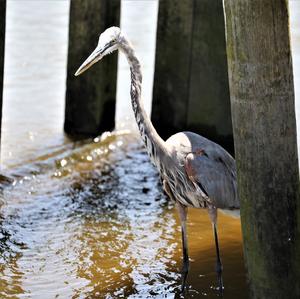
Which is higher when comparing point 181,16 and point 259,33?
point 181,16

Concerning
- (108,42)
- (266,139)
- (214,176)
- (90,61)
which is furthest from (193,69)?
(266,139)

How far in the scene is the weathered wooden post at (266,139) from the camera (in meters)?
4.34

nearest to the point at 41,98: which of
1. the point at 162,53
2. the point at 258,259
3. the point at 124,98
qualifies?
the point at 124,98

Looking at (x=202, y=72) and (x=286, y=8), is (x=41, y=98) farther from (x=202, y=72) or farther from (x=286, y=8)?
(x=286, y=8)

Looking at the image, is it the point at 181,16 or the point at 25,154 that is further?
the point at 25,154

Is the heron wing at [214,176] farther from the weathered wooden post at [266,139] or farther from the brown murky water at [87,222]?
the weathered wooden post at [266,139]

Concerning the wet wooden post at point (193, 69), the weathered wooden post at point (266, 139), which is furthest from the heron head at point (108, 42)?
the wet wooden post at point (193, 69)

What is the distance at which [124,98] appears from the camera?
9852mm

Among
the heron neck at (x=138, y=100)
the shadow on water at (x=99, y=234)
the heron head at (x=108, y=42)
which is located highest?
the heron head at (x=108, y=42)

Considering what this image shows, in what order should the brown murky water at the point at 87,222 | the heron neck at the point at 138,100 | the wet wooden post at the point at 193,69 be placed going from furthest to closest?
1. the wet wooden post at the point at 193,69
2. the brown murky water at the point at 87,222
3. the heron neck at the point at 138,100

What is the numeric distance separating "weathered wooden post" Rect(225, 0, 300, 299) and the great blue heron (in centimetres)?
106

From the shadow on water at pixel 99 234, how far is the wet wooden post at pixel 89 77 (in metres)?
0.21

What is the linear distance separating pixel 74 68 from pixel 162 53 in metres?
0.79

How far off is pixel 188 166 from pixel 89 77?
2577 mm
